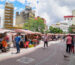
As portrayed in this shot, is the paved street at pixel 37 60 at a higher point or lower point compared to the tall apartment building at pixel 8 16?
lower

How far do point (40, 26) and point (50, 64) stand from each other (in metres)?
52.6

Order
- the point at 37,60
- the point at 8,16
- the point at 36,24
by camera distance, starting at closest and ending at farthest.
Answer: the point at 37,60 < the point at 36,24 < the point at 8,16

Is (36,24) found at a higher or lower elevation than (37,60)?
higher

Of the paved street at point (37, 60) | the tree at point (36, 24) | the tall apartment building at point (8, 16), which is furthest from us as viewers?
the tall apartment building at point (8, 16)

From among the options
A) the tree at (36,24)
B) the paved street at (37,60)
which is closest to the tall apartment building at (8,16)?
the tree at (36,24)

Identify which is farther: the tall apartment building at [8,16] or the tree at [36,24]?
the tall apartment building at [8,16]

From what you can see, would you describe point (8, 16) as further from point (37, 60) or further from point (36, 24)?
point (37, 60)

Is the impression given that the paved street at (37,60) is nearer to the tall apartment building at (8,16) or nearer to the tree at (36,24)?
the tree at (36,24)

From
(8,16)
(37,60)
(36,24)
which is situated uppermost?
(8,16)

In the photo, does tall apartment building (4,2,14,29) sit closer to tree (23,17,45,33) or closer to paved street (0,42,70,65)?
tree (23,17,45,33)

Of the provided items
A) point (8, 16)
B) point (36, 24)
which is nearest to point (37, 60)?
point (36, 24)

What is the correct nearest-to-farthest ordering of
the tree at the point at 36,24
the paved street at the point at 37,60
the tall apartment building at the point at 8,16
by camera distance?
the paved street at the point at 37,60, the tree at the point at 36,24, the tall apartment building at the point at 8,16

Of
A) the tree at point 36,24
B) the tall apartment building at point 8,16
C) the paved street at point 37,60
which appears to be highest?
the tall apartment building at point 8,16

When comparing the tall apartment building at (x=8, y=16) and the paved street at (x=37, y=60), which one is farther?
the tall apartment building at (x=8, y=16)
